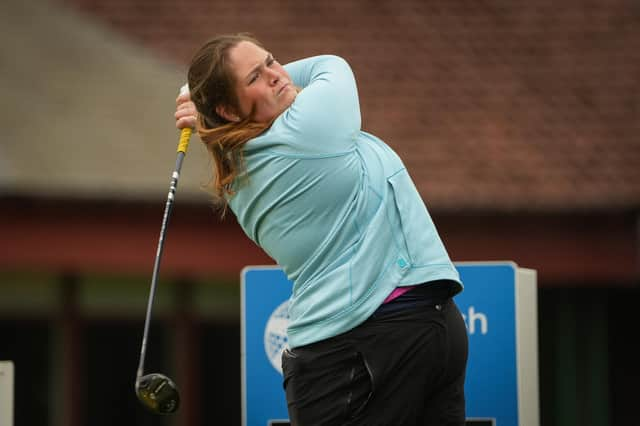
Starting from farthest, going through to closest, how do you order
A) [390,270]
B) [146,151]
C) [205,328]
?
[205,328], [146,151], [390,270]

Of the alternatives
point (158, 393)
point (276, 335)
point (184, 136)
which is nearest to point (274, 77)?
point (184, 136)

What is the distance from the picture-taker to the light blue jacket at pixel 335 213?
2869 mm

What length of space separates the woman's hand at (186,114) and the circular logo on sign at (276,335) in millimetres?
911

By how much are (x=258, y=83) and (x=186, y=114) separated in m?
0.42

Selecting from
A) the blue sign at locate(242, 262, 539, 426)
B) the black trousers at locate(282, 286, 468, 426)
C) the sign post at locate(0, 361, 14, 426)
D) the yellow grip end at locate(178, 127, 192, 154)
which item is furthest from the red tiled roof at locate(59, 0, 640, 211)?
the black trousers at locate(282, 286, 468, 426)

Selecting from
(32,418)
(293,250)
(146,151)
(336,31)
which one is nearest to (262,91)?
(293,250)

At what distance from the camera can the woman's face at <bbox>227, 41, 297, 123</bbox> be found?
2.96 metres

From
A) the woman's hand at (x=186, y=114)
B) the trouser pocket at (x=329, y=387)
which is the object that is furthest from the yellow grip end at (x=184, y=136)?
the trouser pocket at (x=329, y=387)

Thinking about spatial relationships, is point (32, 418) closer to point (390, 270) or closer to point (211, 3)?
point (211, 3)

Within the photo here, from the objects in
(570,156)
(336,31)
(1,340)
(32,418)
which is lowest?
(32,418)

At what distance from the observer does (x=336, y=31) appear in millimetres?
7984

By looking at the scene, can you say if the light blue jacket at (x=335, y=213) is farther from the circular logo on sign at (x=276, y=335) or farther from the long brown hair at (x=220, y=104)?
the circular logo on sign at (x=276, y=335)

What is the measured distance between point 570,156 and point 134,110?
2841 mm

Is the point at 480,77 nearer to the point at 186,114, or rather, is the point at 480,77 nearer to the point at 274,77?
the point at 186,114
